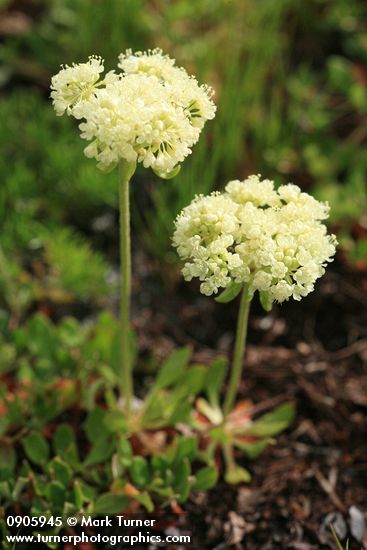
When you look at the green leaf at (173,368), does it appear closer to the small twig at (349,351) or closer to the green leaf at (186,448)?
the green leaf at (186,448)

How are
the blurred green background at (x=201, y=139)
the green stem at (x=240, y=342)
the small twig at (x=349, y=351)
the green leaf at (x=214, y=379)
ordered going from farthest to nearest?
the blurred green background at (x=201, y=139) → the small twig at (x=349, y=351) → the green leaf at (x=214, y=379) → the green stem at (x=240, y=342)

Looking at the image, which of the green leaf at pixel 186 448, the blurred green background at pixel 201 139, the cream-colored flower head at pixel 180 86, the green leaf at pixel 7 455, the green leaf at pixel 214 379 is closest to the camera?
the cream-colored flower head at pixel 180 86

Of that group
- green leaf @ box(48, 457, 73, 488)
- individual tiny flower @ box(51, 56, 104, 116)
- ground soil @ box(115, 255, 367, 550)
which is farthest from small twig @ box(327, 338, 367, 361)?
individual tiny flower @ box(51, 56, 104, 116)

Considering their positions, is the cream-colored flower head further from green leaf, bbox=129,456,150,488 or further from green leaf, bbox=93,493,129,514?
green leaf, bbox=93,493,129,514

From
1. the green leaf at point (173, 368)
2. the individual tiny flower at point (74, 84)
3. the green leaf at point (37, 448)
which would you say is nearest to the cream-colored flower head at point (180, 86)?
the individual tiny flower at point (74, 84)

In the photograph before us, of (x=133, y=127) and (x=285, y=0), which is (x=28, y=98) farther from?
(x=133, y=127)

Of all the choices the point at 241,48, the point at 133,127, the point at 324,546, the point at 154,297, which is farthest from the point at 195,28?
the point at 324,546
